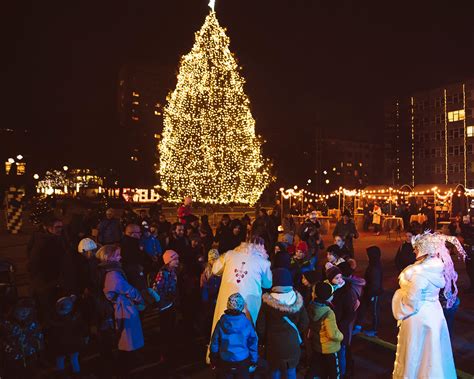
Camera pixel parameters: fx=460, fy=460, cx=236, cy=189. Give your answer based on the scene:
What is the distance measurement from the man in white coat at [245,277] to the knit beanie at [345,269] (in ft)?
3.91

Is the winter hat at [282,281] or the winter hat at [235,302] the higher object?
the winter hat at [282,281]

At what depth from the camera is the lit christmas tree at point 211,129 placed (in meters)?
27.3

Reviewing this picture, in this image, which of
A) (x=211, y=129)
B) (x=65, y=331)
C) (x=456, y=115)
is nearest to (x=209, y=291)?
(x=65, y=331)

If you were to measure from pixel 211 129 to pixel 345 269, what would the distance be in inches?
859

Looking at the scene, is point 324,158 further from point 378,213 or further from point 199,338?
point 199,338

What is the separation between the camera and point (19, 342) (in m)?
5.05

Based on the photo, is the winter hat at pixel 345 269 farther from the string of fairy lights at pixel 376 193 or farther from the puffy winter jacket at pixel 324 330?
the string of fairy lights at pixel 376 193

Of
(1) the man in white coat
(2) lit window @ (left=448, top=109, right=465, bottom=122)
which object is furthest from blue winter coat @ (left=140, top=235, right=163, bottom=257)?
(2) lit window @ (left=448, top=109, right=465, bottom=122)

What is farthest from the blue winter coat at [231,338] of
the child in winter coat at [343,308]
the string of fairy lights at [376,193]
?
the string of fairy lights at [376,193]

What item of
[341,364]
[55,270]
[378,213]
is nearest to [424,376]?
[341,364]

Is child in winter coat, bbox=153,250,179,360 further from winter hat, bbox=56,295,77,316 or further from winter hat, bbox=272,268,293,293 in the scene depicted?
winter hat, bbox=272,268,293,293

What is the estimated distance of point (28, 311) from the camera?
5102 millimetres

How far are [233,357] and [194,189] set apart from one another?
23268 mm

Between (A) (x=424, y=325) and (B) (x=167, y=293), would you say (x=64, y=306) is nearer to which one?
(B) (x=167, y=293)
